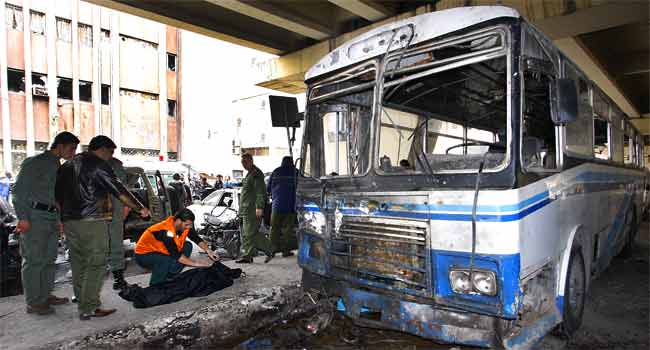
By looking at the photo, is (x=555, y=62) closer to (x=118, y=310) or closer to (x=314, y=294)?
(x=314, y=294)

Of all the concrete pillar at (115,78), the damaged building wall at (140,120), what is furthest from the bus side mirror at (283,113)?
the damaged building wall at (140,120)

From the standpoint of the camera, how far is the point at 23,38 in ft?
76.8

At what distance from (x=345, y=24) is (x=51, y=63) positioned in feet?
73.8

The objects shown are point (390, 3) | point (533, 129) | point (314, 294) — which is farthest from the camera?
point (390, 3)

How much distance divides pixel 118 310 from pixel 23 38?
25.8m

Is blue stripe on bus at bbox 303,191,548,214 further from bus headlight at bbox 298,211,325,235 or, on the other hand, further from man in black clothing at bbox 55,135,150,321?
man in black clothing at bbox 55,135,150,321

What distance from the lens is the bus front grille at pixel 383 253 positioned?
310 cm

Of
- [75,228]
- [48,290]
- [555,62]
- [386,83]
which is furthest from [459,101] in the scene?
[48,290]

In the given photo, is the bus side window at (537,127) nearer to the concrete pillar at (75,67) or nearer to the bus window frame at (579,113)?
the bus window frame at (579,113)

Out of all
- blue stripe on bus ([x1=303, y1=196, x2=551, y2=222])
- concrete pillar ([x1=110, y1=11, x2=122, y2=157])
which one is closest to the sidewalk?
blue stripe on bus ([x1=303, y1=196, x2=551, y2=222])

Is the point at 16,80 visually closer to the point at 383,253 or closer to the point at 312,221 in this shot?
the point at 312,221

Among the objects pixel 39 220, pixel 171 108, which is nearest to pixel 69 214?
pixel 39 220

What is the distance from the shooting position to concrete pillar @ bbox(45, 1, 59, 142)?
2425 centimetres

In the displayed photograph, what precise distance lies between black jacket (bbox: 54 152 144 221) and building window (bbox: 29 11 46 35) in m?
25.5
